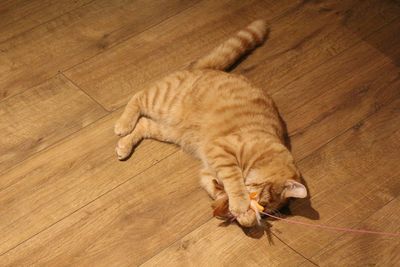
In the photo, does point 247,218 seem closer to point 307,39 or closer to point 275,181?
point 275,181

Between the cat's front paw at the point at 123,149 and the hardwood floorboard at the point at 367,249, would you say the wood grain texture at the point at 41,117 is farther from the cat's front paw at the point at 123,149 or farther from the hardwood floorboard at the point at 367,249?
the hardwood floorboard at the point at 367,249

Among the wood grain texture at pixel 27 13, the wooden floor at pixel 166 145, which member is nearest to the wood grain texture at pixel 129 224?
the wooden floor at pixel 166 145

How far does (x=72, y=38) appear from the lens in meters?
2.45

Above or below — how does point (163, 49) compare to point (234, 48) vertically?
below

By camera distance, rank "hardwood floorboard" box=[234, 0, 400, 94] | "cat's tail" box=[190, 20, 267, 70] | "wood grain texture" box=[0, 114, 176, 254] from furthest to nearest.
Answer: "hardwood floorboard" box=[234, 0, 400, 94], "cat's tail" box=[190, 20, 267, 70], "wood grain texture" box=[0, 114, 176, 254]

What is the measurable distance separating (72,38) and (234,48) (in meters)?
0.76

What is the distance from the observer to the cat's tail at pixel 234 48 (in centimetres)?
221

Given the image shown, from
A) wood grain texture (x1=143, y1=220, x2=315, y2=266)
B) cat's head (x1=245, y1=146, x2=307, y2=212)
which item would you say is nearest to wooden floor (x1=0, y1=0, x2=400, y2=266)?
wood grain texture (x1=143, y1=220, x2=315, y2=266)

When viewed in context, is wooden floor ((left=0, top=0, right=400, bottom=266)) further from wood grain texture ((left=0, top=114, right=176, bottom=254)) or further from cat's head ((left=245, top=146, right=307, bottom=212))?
cat's head ((left=245, top=146, right=307, bottom=212))

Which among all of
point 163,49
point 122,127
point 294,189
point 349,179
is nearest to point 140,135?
point 122,127

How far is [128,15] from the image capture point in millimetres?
2561

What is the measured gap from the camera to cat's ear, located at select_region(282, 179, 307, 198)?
1723 mm

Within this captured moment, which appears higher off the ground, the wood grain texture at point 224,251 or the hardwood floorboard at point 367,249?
the hardwood floorboard at point 367,249

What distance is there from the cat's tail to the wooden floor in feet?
0.25
